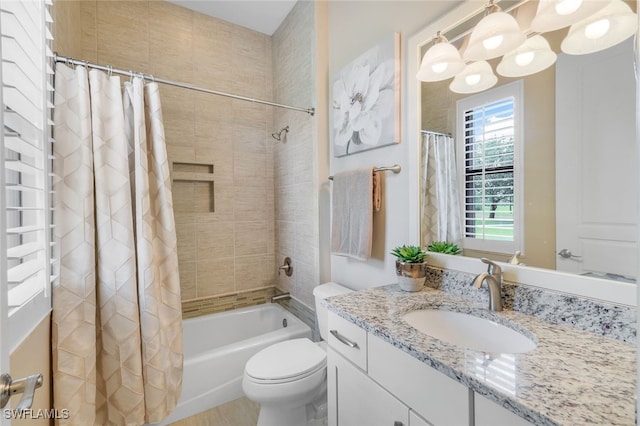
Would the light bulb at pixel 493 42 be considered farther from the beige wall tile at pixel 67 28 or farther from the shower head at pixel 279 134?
the beige wall tile at pixel 67 28

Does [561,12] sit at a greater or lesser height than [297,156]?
greater

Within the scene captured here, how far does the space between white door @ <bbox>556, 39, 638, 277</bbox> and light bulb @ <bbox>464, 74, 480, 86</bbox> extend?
267 millimetres

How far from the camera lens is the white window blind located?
0.75 meters

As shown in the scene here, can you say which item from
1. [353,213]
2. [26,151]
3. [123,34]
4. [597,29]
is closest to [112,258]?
[26,151]

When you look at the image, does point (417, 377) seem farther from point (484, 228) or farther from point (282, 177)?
point (282, 177)

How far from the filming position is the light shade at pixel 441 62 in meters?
1.10

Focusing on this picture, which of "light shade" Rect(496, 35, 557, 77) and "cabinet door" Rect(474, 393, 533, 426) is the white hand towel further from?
"cabinet door" Rect(474, 393, 533, 426)

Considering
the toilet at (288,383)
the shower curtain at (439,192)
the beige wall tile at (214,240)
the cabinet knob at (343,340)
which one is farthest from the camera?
the beige wall tile at (214,240)

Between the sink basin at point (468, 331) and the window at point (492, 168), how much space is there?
281mm

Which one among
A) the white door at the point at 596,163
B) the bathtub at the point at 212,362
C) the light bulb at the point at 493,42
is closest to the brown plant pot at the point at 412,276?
the white door at the point at 596,163

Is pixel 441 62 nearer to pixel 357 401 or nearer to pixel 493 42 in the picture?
pixel 493 42

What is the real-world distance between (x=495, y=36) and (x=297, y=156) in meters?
1.46

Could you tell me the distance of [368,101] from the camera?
1525 millimetres

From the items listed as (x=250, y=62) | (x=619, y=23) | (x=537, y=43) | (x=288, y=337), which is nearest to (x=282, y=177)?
(x=250, y=62)
